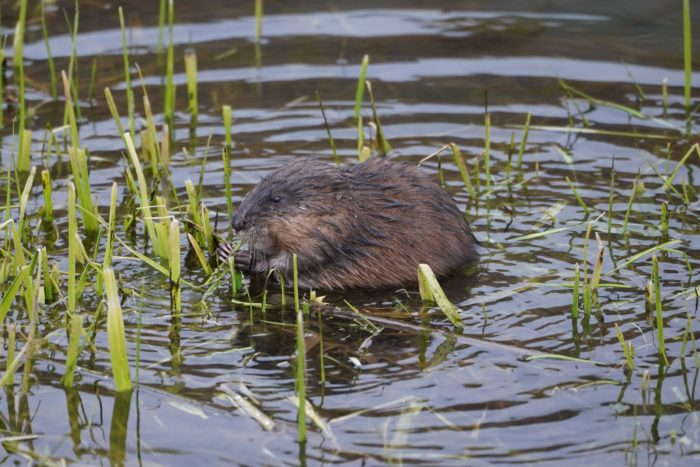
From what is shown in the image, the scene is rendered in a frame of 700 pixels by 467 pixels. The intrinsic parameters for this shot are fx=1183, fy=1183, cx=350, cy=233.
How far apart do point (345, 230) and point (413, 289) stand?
1.43ft

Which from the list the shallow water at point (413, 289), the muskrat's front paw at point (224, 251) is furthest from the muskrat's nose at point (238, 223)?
the shallow water at point (413, 289)

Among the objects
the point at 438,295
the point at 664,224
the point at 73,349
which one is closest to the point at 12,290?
the point at 73,349

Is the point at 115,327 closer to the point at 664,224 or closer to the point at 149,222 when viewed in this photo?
the point at 149,222

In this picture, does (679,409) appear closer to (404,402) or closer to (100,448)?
(404,402)

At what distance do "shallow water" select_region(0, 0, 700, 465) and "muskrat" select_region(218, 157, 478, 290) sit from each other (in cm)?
16

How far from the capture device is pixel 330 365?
480cm

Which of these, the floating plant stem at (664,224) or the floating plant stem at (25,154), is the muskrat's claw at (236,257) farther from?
the floating plant stem at (664,224)

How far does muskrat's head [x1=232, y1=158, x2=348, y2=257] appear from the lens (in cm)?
566

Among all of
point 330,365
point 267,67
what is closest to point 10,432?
point 330,365

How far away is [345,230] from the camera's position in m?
5.74

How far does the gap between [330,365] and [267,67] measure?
4.52m

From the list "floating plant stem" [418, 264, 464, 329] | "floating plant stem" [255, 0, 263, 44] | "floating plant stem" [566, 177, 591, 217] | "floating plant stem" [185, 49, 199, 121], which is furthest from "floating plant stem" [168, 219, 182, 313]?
"floating plant stem" [255, 0, 263, 44]

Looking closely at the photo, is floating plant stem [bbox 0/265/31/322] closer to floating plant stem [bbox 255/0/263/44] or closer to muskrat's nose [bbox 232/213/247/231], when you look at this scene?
muskrat's nose [bbox 232/213/247/231]

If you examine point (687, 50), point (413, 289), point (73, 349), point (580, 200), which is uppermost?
point (687, 50)
